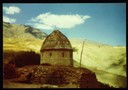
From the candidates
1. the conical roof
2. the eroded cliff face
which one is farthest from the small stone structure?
the eroded cliff face

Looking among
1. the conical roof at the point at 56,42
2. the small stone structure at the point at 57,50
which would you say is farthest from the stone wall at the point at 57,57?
the conical roof at the point at 56,42

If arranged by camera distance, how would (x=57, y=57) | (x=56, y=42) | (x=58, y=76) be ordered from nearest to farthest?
1. (x=58, y=76)
2. (x=57, y=57)
3. (x=56, y=42)

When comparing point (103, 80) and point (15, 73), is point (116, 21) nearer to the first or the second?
point (103, 80)

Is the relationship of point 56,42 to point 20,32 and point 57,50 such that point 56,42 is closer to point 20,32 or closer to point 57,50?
point 57,50

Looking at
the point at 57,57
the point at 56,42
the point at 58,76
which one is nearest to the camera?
the point at 58,76

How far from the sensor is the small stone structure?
29.1 feet

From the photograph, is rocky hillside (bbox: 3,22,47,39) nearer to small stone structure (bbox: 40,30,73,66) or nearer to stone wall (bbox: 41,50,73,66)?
small stone structure (bbox: 40,30,73,66)

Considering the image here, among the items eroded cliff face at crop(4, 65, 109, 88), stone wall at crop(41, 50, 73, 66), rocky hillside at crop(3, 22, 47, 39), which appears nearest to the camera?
eroded cliff face at crop(4, 65, 109, 88)

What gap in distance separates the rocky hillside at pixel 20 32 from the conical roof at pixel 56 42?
0.18 meters

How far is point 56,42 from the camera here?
8984mm

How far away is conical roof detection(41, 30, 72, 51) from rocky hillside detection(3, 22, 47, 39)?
7.2 inches

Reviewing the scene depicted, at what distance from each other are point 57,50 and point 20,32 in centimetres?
106

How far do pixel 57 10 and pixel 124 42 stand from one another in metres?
1.87

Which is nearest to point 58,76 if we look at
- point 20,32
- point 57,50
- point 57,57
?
point 57,57
